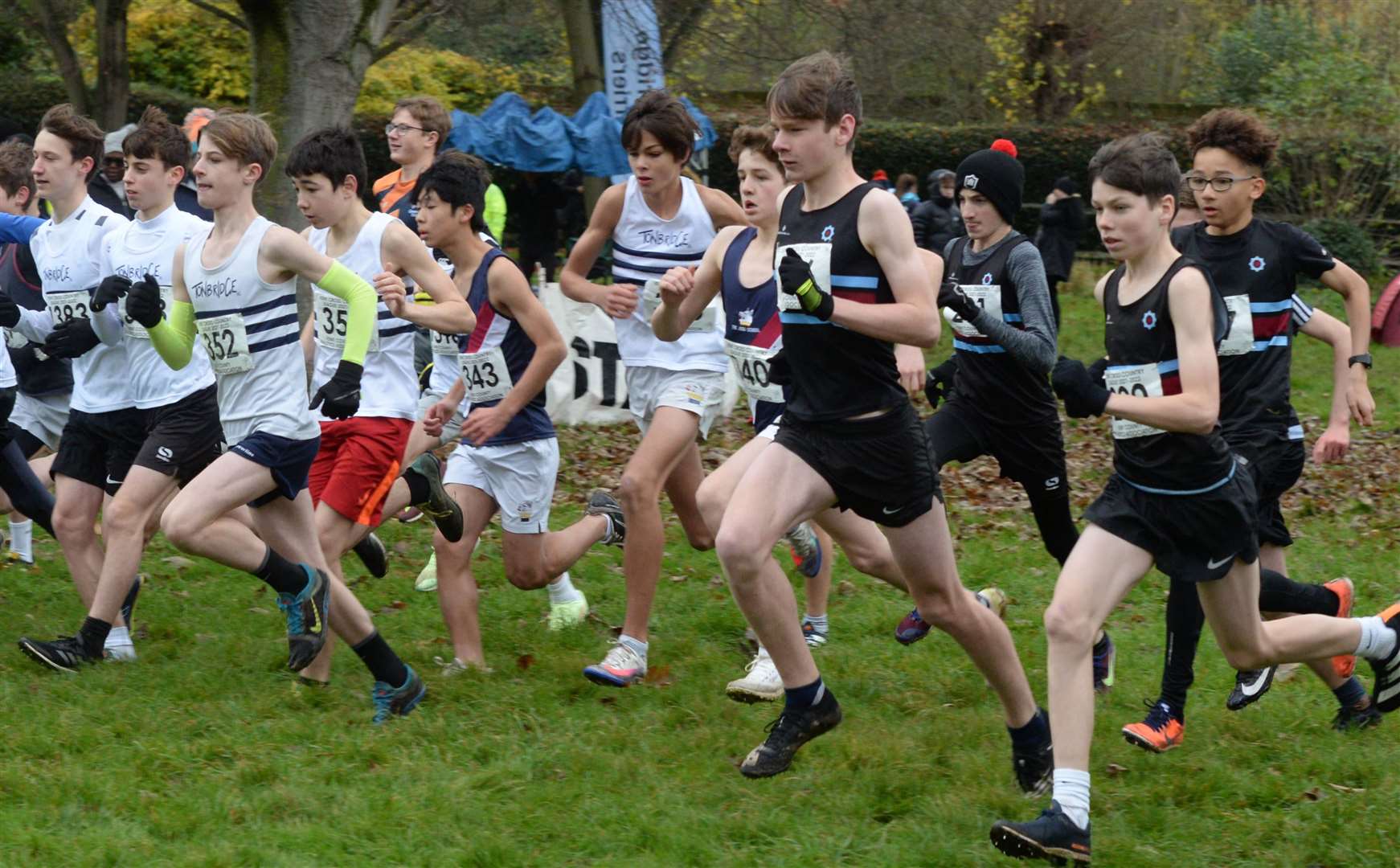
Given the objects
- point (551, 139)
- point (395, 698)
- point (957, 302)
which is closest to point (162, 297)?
point (395, 698)

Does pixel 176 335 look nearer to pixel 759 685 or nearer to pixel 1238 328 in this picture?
pixel 759 685

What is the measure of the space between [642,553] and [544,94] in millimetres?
20020

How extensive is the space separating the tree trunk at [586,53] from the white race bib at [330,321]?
1002cm

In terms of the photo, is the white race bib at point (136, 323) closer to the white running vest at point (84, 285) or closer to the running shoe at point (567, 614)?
the white running vest at point (84, 285)

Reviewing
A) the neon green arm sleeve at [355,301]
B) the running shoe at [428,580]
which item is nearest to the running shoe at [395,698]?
the neon green arm sleeve at [355,301]

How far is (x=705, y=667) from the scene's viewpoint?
621 cm

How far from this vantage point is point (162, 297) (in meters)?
6.04

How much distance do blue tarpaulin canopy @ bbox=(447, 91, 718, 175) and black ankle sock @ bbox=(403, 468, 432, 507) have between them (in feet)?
30.2

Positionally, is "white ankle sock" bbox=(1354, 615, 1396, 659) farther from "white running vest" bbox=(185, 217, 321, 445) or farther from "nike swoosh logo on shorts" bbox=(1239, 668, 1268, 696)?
"white running vest" bbox=(185, 217, 321, 445)

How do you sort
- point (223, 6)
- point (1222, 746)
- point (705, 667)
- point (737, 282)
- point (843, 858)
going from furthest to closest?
point (223, 6), point (705, 667), point (737, 282), point (1222, 746), point (843, 858)

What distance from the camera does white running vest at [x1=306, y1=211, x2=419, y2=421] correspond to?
5.91m

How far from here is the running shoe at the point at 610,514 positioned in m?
6.70

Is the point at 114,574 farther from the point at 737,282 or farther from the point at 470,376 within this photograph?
the point at 737,282

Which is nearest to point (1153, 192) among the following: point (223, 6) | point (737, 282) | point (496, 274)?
point (737, 282)
